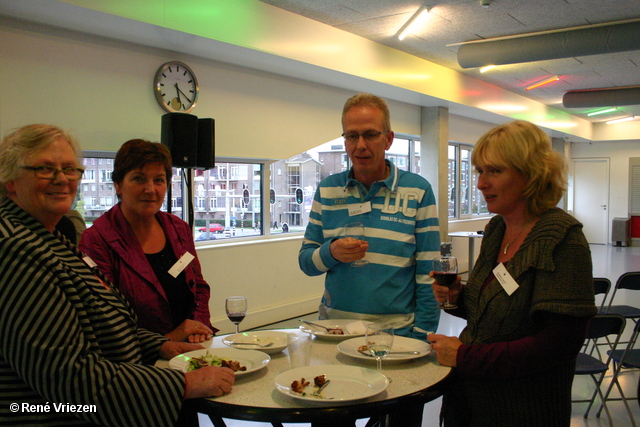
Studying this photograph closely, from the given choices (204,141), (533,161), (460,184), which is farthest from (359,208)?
(460,184)

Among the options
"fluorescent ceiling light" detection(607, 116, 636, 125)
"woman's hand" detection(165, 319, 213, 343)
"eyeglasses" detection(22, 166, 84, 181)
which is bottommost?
"woman's hand" detection(165, 319, 213, 343)

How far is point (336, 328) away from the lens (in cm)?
188

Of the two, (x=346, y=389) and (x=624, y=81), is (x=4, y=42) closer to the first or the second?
(x=346, y=389)

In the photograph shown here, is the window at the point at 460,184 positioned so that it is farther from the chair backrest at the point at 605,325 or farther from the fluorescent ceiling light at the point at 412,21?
the chair backrest at the point at 605,325

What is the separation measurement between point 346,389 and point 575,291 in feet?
2.26

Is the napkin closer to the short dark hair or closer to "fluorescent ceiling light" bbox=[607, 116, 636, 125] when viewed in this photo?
the short dark hair

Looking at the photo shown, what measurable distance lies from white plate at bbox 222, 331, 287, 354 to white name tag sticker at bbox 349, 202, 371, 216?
23.0 inches

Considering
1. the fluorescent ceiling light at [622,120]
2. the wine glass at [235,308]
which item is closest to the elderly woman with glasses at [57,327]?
the wine glass at [235,308]

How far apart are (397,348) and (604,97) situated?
10.4m

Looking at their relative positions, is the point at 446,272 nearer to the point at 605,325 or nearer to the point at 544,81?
the point at 605,325

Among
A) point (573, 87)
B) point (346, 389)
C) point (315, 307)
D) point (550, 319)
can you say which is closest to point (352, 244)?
point (346, 389)

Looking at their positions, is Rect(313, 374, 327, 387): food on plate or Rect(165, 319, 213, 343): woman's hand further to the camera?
Rect(165, 319, 213, 343): woman's hand
